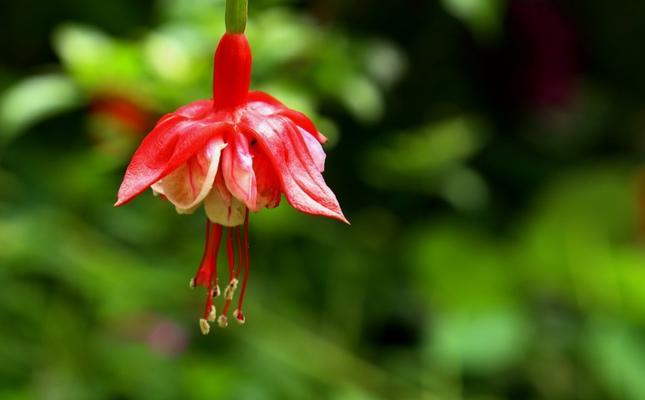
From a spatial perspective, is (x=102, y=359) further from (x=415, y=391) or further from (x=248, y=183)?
(x=248, y=183)

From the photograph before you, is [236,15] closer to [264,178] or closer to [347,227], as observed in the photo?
[264,178]

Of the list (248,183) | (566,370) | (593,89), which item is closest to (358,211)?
(566,370)

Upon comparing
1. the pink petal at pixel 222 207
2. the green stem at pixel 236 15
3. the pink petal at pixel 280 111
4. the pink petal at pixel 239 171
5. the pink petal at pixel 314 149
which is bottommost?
the pink petal at pixel 222 207

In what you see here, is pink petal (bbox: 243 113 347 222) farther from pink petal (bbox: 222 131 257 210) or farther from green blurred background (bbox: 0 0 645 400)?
green blurred background (bbox: 0 0 645 400)

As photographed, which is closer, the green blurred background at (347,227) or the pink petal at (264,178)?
the pink petal at (264,178)

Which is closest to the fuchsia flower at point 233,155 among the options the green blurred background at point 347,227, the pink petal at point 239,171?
the pink petal at point 239,171

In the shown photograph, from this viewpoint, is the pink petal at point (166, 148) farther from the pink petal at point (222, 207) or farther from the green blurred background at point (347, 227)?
the green blurred background at point (347, 227)

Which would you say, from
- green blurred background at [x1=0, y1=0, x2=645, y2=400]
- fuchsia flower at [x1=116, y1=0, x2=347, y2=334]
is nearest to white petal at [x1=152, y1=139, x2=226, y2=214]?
fuchsia flower at [x1=116, y1=0, x2=347, y2=334]
